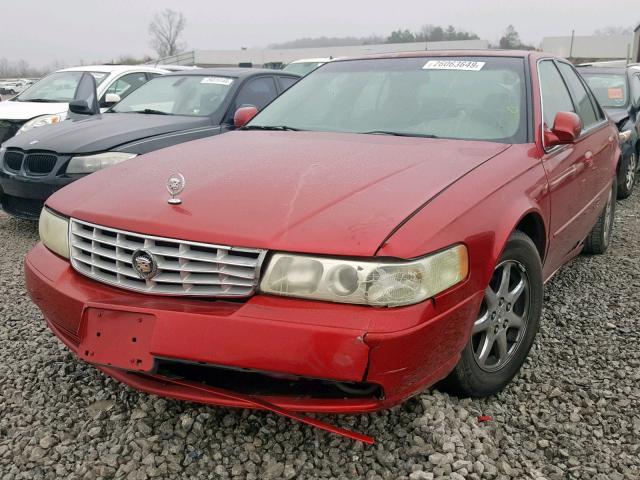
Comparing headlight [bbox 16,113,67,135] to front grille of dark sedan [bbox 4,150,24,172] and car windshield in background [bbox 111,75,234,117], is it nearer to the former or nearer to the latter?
car windshield in background [bbox 111,75,234,117]

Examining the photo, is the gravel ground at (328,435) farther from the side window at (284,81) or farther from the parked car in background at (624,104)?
the side window at (284,81)

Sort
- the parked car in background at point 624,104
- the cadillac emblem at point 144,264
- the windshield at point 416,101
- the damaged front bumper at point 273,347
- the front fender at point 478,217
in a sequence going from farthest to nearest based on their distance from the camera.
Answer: the parked car in background at point 624,104
the windshield at point 416,101
the cadillac emblem at point 144,264
the front fender at point 478,217
the damaged front bumper at point 273,347

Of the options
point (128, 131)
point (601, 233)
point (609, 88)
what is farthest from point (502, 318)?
point (609, 88)

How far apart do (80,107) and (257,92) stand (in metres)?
1.83

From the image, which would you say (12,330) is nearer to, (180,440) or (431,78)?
(180,440)

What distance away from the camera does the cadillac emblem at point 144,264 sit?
2.08m

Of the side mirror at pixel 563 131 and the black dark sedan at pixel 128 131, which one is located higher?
the side mirror at pixel 563 131

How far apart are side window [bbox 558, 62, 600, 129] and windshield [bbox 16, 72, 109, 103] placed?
6.45 metres

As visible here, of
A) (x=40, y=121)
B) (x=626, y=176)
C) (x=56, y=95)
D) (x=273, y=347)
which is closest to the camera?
(x=273, y=347)

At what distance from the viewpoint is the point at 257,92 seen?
6.36 m

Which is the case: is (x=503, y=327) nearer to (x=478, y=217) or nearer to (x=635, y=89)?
(x=478, y=217)

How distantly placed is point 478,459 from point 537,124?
5.41 feet

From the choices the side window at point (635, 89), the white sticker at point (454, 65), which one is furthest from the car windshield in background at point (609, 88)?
the white sticker at point (454, 65)

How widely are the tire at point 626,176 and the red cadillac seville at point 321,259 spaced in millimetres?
4061
